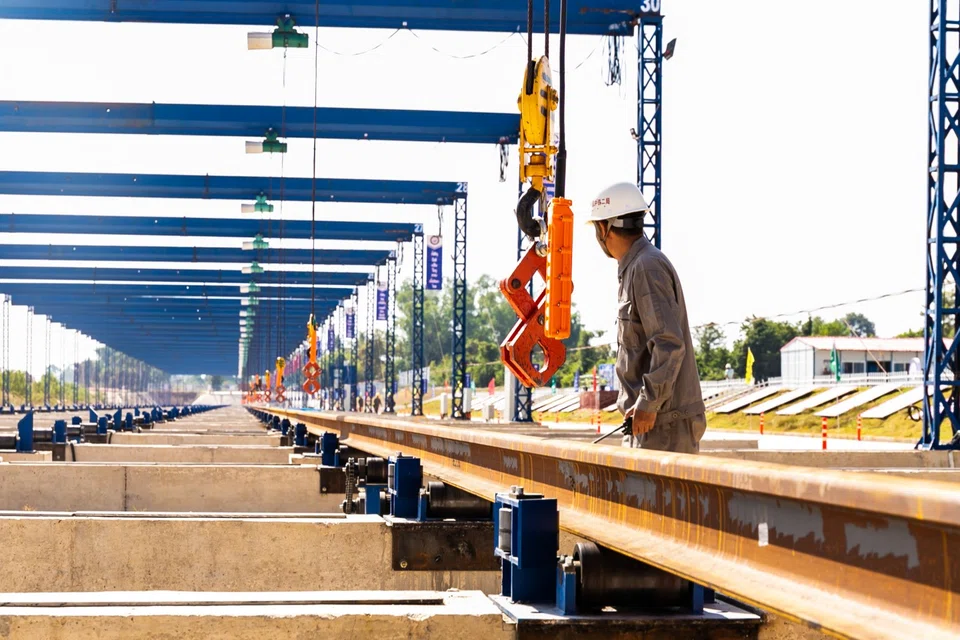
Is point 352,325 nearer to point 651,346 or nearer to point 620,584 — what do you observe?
point 651,346

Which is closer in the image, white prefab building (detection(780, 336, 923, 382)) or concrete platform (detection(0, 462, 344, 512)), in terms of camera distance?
concrete platform (detection(0, 462, 344, 512))

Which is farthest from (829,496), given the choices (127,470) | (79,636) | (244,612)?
(127,470)

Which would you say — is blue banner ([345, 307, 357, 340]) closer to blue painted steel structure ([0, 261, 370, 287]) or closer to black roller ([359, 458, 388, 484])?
blue painted steel structure ([0, 261, 370, 287])

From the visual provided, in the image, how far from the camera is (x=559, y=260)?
8070mm

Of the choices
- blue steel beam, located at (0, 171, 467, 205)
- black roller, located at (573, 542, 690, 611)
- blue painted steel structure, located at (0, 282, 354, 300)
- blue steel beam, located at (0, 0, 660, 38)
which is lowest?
black roller, located at (573, 542, 690, 611)

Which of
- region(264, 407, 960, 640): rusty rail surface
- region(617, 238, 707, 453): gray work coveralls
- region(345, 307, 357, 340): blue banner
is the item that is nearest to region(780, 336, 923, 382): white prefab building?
region(345, 307, 357, 340): blue banner

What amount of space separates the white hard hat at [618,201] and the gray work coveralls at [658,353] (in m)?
0.21

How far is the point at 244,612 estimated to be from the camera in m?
4.30

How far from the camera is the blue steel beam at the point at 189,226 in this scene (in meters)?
43.9

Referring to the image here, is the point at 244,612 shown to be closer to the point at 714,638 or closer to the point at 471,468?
the point at 714,638

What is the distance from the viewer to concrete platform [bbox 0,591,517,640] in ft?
13.7

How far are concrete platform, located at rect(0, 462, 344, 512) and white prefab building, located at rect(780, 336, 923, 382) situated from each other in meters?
66.8

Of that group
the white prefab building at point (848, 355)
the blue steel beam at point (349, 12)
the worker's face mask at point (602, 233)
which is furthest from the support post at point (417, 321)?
the worker's face mask at point (602, 233)

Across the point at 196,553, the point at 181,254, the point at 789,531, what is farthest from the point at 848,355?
the point at 789,531
